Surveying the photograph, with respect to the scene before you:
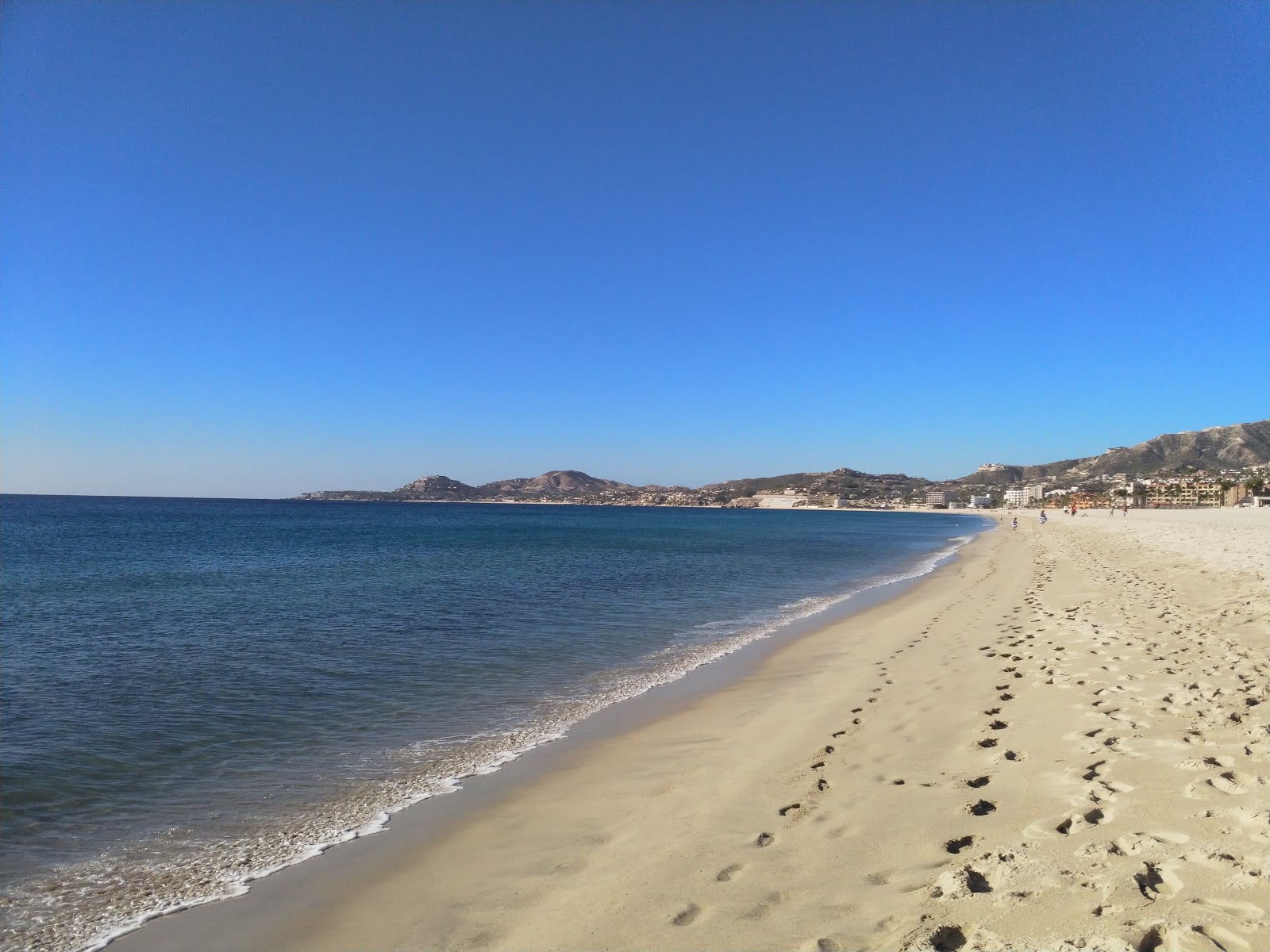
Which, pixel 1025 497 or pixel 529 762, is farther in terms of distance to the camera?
pixel 1025 497

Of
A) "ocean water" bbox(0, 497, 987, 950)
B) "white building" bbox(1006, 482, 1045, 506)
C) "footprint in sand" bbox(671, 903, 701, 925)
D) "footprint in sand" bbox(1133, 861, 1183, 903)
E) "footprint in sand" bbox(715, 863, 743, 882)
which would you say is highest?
"white building" bbox(1006, 482, 1045, 506)

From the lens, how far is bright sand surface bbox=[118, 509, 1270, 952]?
3.62 metres

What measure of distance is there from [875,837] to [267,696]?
9.21 m

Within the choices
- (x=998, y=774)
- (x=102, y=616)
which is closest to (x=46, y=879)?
(x=998, y=774)

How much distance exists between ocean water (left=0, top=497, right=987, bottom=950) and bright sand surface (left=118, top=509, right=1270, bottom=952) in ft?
2.82

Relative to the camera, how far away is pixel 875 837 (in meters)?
4.72

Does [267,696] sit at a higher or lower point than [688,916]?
lower

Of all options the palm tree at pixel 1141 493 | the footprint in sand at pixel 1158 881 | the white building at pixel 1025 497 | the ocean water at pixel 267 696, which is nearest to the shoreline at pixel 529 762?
the ocean water at pixel 267 696

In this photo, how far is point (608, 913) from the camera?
165 inches

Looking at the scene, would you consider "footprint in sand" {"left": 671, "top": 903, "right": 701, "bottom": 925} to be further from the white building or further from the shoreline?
the white building

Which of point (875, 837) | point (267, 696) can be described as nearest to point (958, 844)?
point (875, 837)

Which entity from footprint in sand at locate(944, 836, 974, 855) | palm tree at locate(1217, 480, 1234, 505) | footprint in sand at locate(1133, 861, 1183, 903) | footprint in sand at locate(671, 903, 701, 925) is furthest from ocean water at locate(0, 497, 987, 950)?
palm tree at locate(1217, 480, 1234, 505)

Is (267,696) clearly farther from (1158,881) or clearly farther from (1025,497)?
(1025,497)

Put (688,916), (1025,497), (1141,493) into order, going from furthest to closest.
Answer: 1. (1025,497)
2. (1141,493)
3. (688,916)
